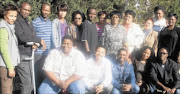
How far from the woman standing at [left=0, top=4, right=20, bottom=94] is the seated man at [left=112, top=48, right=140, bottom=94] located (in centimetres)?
193

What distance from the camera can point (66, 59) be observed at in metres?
4.25

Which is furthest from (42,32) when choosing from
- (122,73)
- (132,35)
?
(132,35)

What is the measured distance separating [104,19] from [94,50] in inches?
33.3

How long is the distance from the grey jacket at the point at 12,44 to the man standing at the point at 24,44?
0.26 m

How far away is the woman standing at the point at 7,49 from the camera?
346 cm

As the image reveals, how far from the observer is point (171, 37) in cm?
502

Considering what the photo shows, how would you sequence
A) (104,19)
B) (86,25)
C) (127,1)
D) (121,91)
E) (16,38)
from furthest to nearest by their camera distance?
(127,1) → (104,19) → (86,25) → (121,91) → (16,38)

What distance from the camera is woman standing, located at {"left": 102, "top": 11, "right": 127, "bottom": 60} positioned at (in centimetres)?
482

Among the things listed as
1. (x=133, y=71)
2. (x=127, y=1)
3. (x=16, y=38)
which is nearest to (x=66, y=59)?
(x=16, y=38)

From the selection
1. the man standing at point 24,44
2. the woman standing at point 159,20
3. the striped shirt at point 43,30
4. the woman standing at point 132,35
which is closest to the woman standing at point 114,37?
the woman standing at point 132,35

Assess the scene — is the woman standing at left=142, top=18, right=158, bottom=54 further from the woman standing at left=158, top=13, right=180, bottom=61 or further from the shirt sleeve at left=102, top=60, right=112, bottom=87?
the shirt sleeve at left=102, top=60, right=112, bottom=87

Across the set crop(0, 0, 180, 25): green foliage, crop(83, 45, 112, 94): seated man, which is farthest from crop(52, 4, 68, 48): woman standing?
crop(0, 0, 180, 25): green foliage

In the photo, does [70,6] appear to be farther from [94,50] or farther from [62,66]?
[62,66]

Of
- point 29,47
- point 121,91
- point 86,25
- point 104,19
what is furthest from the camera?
point 104,19
